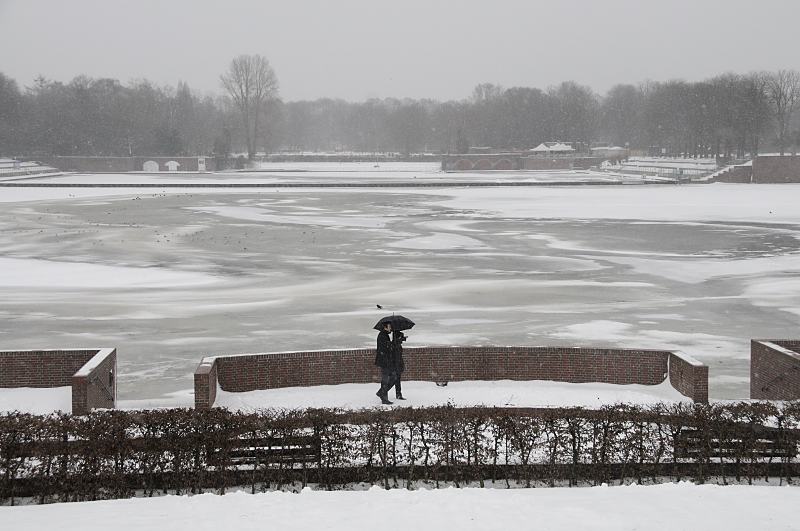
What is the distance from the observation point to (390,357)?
15047 mm

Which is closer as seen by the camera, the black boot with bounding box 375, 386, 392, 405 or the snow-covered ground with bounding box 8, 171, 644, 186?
the black boot with bounding box 375, 386, 392, 405

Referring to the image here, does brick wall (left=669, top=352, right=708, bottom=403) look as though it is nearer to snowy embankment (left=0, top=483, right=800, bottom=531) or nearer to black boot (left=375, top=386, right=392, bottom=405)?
snowy embankment (left=0, top=483, right=800, bottom=531)

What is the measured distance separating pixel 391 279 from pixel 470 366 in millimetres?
12539

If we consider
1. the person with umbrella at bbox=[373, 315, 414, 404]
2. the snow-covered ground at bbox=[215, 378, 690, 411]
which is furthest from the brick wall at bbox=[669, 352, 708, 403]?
the person with umbrella at bbox=[373, 315, 414, 404]

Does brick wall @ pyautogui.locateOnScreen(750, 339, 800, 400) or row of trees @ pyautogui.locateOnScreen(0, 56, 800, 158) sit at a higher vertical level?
row of trees @ pyautogui.locateOnScreen(0, 56, 800, 158)

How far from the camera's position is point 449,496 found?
11000mm

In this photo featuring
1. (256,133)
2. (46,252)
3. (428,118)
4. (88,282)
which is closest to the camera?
(88,282)

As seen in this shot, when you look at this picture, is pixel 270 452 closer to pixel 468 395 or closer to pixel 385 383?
pixel 385 383

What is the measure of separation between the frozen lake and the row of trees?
61601 mm

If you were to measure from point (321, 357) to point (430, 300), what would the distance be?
9348mm

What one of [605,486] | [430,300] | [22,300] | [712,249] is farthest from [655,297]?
[22,300]

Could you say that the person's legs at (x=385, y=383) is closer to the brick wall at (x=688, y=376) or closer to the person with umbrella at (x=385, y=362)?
the person with umbrella at (x=385, y=362)

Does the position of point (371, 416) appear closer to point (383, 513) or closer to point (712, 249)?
point (383, 513)

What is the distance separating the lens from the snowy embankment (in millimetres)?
10109
